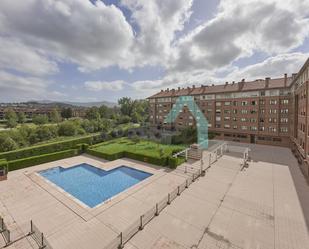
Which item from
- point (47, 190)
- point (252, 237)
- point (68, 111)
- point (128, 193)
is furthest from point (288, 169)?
point (68, 111)

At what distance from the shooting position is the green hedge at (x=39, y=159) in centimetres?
2014

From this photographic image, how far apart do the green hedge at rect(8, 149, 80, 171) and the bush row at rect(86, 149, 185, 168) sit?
9.73ft

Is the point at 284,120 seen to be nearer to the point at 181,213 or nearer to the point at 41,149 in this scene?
the point at 181,213

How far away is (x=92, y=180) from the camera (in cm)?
1839

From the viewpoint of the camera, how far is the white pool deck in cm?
921

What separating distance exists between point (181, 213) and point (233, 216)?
3.58 metres

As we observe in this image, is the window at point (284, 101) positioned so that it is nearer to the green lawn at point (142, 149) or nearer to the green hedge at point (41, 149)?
the green lawn at point (142, 149)

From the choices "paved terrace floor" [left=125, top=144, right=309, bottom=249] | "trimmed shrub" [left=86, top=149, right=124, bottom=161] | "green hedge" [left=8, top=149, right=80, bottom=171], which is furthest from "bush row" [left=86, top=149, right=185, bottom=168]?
"paved terrace floor" [left=125, top=144, right=309, bottom=249]

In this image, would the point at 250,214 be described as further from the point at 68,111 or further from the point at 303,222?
the point at 68,111

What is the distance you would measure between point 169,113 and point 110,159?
97.6 feet

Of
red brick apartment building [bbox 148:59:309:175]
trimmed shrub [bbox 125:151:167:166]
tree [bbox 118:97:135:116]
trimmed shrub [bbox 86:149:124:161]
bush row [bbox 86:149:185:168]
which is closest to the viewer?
bush row [bbox 86:149:185:168]

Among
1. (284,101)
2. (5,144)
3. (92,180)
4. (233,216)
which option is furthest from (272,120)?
(5,144)

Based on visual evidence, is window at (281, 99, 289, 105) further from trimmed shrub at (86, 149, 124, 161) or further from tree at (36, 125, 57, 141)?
tree at (36, 125, 57, 141)

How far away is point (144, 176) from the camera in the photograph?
63.0ft
